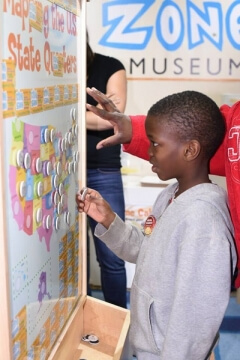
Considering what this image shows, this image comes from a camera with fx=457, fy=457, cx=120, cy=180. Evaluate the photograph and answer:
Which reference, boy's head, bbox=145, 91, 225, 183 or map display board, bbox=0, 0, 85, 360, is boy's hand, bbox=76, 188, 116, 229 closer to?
map display board, bbox=0, 0, 85, 360

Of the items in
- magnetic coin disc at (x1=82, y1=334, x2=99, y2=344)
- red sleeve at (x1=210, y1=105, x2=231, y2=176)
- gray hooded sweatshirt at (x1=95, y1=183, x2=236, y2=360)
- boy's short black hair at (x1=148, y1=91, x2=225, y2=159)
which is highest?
boy's short black hair at (x1=148, y1=91, x2=225, y2=159)

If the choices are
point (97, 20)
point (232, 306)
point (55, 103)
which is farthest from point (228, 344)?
point (97, 20)

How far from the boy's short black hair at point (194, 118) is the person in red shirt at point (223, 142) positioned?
0.10ft

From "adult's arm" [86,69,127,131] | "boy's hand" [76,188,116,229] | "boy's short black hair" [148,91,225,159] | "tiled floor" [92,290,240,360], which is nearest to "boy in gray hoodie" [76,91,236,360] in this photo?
"boy's short black hair" [148,91,225,159]

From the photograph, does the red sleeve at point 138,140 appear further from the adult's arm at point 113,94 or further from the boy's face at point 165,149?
the adult's arm at point 113,94

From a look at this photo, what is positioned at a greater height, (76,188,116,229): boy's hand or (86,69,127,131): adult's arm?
(86,69,127,131): adult's arm

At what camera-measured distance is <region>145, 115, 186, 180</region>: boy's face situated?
85 centimetres

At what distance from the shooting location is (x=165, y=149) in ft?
2.82

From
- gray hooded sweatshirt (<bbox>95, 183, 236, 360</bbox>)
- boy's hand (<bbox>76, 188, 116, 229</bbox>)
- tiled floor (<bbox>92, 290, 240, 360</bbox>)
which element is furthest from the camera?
tiled floor (<bbox>92, 290, 240, 360</bbox>)

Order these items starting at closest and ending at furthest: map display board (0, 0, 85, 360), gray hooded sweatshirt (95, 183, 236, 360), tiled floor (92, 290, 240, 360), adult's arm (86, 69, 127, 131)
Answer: map display board (0, 0, 85, 360) < gray hooded sweatshirt (95, 183, 236, 360) < adult's arm (86, 69, 127, 131) < tiled floor (92, 290, 240, 360)

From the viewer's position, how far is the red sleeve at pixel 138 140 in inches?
A: 42.6

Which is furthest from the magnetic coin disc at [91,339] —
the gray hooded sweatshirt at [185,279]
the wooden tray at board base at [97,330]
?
the gray hooded sweatshirt at [185,279]

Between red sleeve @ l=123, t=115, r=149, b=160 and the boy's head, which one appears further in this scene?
red sleeve @ l=123, t=115, r=149, b=160

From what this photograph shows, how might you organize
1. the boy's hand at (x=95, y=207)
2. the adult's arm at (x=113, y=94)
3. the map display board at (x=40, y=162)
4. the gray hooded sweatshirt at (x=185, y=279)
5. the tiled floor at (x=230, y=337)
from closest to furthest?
the map display board at (x=40, y=162)
the gray hooded sweatshirt at (x=185, y=279)
the boy's hand at (x=95, y=207)
the adult's arm at (x=113, y=94)
the tiled floor at (x=230, y=337)
